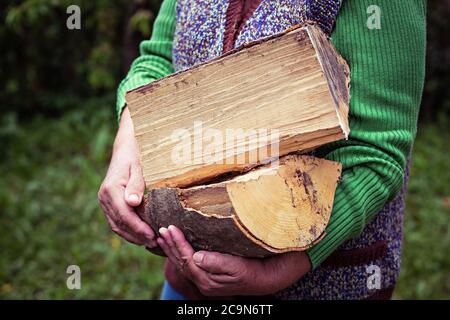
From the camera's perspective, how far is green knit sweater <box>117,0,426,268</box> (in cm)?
119

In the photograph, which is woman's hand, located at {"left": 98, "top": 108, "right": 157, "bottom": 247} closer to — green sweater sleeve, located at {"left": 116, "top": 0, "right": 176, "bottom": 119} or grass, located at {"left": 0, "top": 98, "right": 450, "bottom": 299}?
green sweater sleeve, located at {"left": 116, "top": 0, "right": 176, "bottom": 119}

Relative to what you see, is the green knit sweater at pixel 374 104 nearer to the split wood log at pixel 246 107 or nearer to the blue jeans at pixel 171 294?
the split wood log at pixel 246 107

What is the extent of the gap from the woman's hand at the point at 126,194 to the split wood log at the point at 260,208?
0.09m

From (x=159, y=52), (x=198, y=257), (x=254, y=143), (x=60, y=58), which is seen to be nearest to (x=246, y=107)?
(x=254, y=143)

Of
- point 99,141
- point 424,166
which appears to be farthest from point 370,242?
point 99,141

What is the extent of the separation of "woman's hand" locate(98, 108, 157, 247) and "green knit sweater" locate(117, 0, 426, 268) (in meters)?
0.39

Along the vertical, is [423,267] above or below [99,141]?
below

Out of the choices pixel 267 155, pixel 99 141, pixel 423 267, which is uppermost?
pixel 99 141

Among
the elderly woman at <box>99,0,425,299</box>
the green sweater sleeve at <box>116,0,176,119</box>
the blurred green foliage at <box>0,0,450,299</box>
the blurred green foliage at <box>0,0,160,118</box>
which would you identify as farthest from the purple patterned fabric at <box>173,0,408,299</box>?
the blurred green foliage at <box>0,0,160,118</box>

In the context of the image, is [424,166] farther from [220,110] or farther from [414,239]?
[220,110]

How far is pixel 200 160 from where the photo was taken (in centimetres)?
116

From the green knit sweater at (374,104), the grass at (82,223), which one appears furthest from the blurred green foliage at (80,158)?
the green knit sweater at (374,104)

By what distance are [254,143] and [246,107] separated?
0.07m
